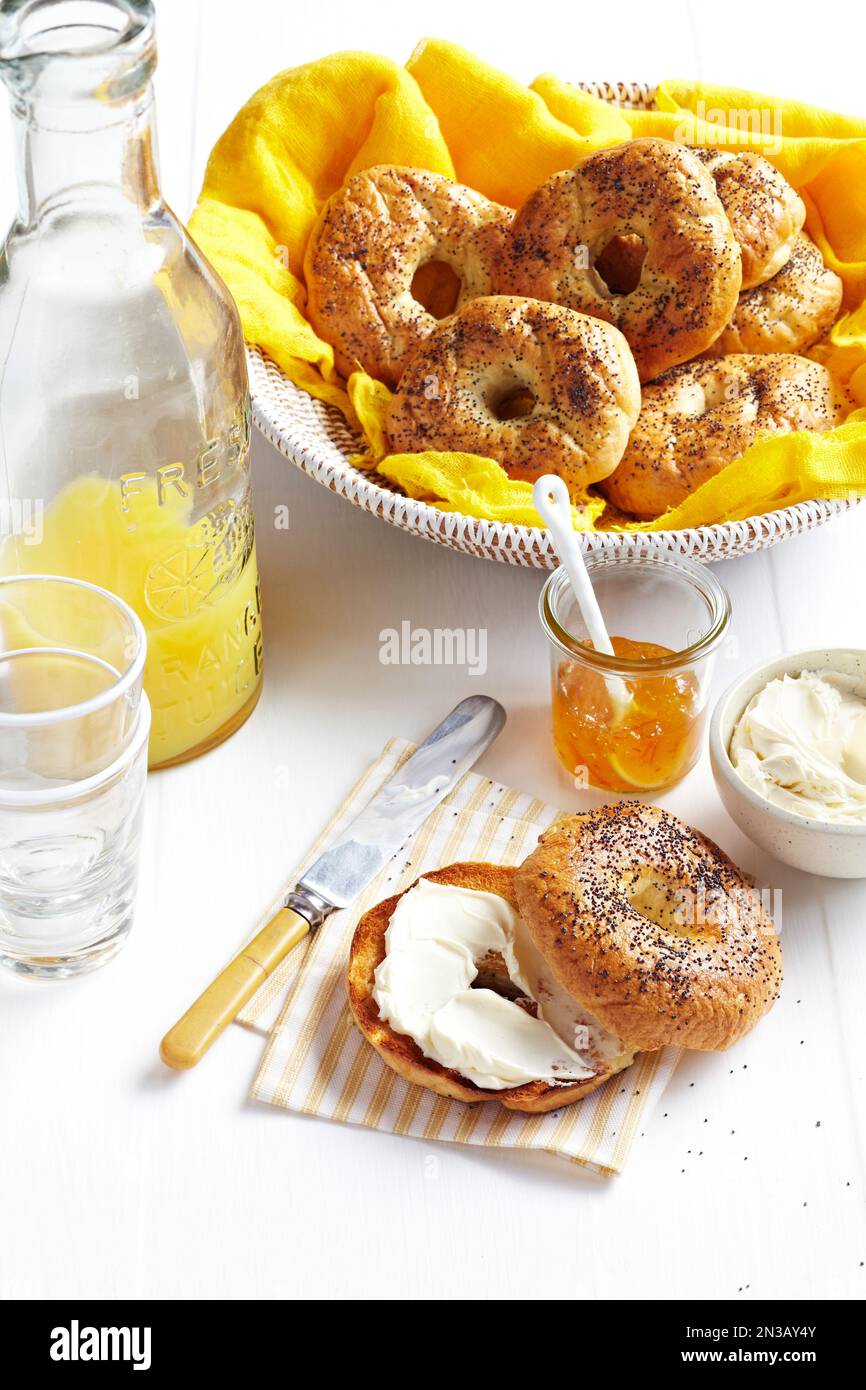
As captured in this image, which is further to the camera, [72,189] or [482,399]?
[482,399]

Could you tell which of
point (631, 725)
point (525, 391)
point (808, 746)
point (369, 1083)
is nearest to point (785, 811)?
point (808, 746)

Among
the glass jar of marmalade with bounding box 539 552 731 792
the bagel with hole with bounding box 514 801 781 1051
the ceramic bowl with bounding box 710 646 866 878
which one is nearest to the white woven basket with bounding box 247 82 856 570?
the glass jar of marmalade with bounding box 539 552 731 792

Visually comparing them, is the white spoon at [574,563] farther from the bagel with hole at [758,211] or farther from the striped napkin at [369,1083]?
the bagel with hole at [758,211]

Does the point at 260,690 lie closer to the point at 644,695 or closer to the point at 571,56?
the point at 644,695

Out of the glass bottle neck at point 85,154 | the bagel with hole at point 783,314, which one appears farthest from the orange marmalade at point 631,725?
the glass bottle neck at point 85,154

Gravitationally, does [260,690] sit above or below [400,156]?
below

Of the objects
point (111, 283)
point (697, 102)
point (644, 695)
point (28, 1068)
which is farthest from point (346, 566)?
point (697, 102)

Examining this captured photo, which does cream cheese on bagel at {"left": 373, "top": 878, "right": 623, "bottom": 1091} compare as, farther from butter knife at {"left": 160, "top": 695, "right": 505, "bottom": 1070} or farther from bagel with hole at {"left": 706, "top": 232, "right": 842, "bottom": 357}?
bagel with hole at {"left": 706, "top": 232, "right": 842, "bottom": 357}
